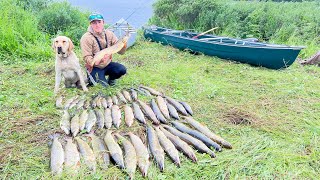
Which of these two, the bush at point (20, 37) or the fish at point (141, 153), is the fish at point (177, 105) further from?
the bush at point (20, 37)

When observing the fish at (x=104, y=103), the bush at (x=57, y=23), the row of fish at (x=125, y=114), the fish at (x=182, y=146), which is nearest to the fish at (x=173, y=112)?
the row of fish at (x=125, y=114)

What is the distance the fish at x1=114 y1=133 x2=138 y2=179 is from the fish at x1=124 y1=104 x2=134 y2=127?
440mm

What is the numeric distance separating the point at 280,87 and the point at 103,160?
4.06 metres

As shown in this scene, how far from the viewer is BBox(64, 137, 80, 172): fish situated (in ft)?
9.96

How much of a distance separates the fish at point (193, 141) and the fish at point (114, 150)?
805 mm

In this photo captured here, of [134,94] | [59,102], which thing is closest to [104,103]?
[134,94]

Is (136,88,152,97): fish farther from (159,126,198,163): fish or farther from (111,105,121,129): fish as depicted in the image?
(159,126,198,163): fish

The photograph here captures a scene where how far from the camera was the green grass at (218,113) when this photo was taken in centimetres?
323

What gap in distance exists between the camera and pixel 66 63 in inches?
196

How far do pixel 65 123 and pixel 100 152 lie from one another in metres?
0.89

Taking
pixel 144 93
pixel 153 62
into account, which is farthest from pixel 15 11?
pixel 144 93

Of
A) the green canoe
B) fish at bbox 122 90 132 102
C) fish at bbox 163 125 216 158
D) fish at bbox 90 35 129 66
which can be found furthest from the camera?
the green canoe

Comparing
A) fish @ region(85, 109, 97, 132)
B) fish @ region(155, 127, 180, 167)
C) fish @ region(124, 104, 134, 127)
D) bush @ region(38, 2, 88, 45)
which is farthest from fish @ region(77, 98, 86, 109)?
bush @ region(38, 2, 88, 45)

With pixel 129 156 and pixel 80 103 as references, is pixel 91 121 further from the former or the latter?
pixel 129 156
